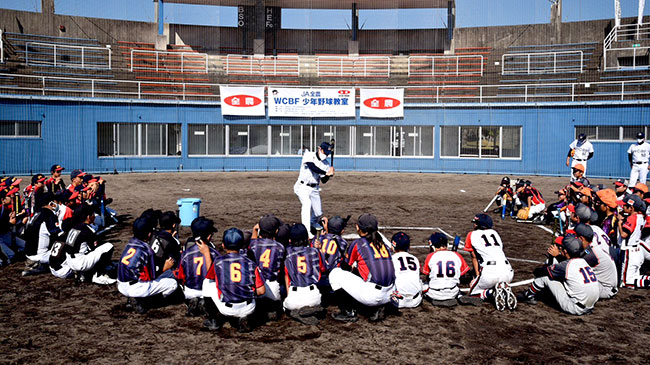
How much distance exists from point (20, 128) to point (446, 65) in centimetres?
2969

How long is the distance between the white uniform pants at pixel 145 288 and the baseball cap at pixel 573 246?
650 cm

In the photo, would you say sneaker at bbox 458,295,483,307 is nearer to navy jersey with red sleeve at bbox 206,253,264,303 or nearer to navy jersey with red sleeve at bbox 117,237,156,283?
navy jersey with red sleeve at bbox 206,253,264,303

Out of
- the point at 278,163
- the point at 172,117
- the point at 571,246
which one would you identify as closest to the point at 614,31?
the point at 278,163

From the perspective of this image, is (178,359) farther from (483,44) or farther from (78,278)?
(483,44)

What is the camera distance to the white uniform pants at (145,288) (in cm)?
851

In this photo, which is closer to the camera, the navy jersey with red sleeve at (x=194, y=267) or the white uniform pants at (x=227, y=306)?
the white uniform pants at (x=227, y=306)

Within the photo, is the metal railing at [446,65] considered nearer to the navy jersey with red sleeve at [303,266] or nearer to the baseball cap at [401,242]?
the baseball cap at [401,242]

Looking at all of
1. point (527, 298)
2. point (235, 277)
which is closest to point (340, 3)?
point (527, 298)

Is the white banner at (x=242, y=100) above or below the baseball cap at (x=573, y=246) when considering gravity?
above

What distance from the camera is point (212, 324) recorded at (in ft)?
26.3

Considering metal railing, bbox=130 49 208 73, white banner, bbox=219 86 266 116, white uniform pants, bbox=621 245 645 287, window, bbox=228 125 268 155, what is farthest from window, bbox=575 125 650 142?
metal railing, bbox=130 49 208 73

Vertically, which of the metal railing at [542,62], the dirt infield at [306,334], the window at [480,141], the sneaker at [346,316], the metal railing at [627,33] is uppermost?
the metal railing at [627,33]

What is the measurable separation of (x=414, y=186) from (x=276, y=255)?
19.6 meters

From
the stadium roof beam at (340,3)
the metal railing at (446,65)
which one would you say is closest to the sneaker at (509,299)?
the metal railing at (446,65)
